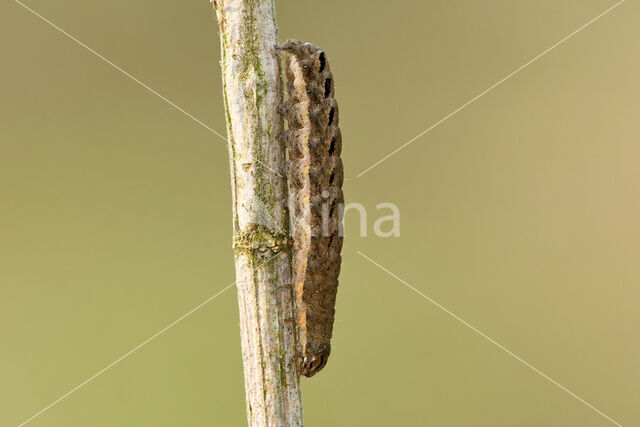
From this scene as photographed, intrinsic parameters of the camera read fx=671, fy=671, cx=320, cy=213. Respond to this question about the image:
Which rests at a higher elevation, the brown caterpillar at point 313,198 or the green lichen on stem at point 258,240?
the brown caterpillar at point 313,198

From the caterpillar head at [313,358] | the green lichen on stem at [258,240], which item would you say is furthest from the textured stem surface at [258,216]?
the caterpillar head at [313,358]

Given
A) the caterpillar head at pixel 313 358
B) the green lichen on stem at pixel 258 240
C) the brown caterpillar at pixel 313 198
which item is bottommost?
the caterpillar head at pixel 313 358

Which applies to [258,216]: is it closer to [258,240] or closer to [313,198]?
[258,240]

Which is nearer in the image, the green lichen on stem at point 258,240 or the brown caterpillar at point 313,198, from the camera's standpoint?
the green lichen on stem at point 258,240

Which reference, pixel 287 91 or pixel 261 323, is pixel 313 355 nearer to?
pixel 261 323

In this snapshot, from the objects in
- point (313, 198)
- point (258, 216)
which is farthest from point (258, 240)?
point (313, 198)

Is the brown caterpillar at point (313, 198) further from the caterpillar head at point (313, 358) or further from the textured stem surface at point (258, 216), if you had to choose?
the textured stem surface at point (258, 216)
